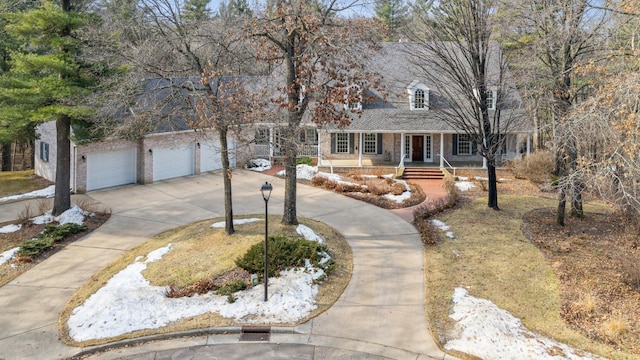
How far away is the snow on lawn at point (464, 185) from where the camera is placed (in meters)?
22.8

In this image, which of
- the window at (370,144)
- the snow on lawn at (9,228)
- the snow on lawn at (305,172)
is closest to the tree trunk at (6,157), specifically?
the snow on lawn at (9,228)

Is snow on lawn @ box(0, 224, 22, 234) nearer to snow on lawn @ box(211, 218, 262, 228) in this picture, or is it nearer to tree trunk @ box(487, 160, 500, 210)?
snow on lawn @ box(211, 218, 262, 228)

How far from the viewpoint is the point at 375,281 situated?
12289 mm

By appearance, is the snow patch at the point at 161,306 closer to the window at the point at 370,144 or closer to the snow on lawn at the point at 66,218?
the snow on lawn at the point at 66,218

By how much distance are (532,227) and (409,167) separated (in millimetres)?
10428

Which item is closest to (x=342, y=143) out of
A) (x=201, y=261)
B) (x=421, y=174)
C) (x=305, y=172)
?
(x=305, y=172)

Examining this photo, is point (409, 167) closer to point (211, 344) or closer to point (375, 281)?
point (375, 281)

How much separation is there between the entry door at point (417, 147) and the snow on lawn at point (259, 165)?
8.92 meters

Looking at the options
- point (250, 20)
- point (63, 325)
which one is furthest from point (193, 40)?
point (63, 325)

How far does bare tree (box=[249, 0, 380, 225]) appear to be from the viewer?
1305 centimetres

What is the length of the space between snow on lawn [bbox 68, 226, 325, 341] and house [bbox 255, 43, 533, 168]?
15.5m

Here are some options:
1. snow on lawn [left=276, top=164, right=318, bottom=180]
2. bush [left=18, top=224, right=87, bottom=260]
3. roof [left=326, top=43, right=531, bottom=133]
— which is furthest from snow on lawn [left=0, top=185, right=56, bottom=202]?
roof [left=326, top=43, right=531, bottom=133]

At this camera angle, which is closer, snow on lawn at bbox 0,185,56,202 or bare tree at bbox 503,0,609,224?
bare tree at bbox 503,0,609,224

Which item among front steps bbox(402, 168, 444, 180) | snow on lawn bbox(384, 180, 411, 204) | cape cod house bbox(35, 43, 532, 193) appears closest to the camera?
snow on lawn bbox(384, 180, 411, 204)
